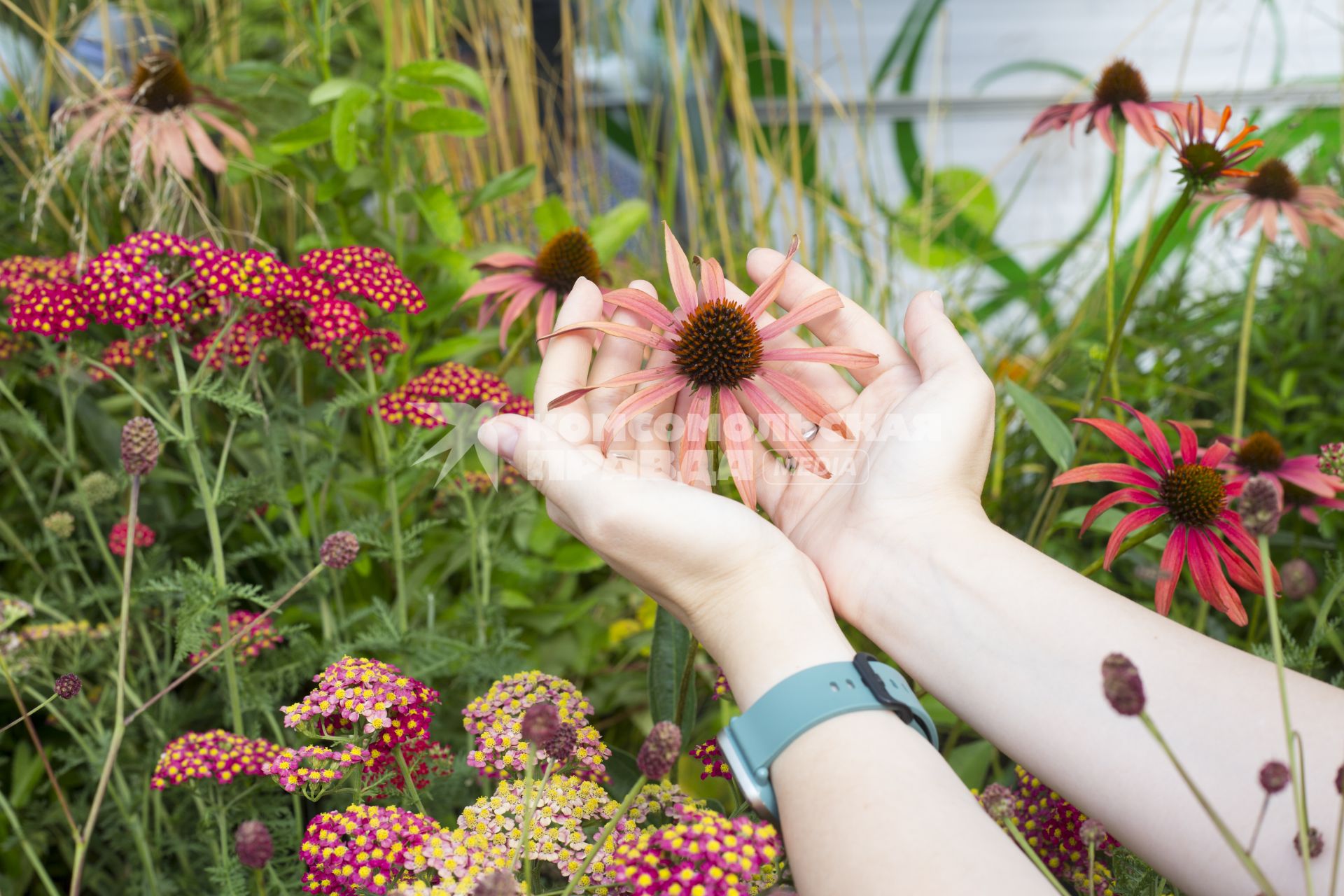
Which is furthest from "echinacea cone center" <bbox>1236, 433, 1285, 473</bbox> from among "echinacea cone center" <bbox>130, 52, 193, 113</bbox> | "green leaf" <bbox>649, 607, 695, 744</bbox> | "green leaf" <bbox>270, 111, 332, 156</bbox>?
"echinacea cone center" <bbox>130, 52, 193, 113</bbox>

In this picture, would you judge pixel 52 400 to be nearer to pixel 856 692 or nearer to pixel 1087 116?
pixel 856 692

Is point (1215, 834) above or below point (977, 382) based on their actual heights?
below

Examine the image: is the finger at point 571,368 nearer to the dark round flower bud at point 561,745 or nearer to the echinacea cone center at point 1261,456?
the dark round flower bud at point 561,745

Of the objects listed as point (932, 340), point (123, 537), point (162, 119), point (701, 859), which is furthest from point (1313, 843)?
point (162, 119)

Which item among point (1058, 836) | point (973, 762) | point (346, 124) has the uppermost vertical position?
point (346, 124)

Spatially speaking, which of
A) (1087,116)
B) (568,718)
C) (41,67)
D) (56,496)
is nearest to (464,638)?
(568,718)

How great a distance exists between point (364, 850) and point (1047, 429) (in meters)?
0.64

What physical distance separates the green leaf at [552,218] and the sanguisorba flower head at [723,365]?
1.46 feet

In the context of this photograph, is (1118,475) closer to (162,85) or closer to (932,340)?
(932,340)

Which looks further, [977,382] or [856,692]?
[977,382]

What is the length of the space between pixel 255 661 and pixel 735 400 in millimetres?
617

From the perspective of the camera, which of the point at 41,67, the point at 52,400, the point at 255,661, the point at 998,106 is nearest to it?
the point at 255,661

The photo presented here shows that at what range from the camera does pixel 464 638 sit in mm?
980

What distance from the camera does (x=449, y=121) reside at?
101 centimetres
